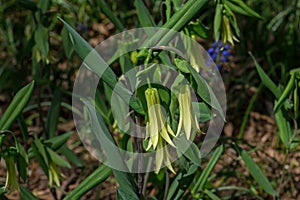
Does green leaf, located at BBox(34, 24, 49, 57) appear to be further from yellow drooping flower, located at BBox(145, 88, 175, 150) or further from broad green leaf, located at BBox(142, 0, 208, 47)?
yellow drooping flower, located at BBox(145, 88, 175, 150)

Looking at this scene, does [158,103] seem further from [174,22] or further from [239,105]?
[239,105]

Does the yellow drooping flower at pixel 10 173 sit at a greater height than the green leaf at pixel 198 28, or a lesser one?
lesser

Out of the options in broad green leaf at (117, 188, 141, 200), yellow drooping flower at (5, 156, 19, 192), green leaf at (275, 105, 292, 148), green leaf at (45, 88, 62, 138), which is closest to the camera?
broad green leaf at (117, 188, 141, 200)

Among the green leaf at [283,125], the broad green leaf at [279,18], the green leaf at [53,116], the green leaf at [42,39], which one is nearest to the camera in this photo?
the green leaf at [283,125]

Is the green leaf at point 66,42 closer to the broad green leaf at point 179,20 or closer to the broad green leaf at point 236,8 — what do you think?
the broad green leaf at point 236,8

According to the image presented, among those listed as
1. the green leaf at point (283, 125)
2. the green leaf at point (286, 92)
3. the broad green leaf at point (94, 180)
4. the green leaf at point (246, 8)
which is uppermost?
the green leaf at point (246, 8)

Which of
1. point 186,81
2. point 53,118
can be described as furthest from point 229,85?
point 186,81

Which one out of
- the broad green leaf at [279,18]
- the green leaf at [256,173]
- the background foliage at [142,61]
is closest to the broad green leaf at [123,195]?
Answer: the background foliage at [142,61]

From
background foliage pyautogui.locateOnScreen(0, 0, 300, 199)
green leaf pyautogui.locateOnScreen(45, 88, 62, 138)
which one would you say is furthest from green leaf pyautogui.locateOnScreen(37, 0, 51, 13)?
green leaf pyautogui.locateOnScreen(45, 88, 62, 138)
